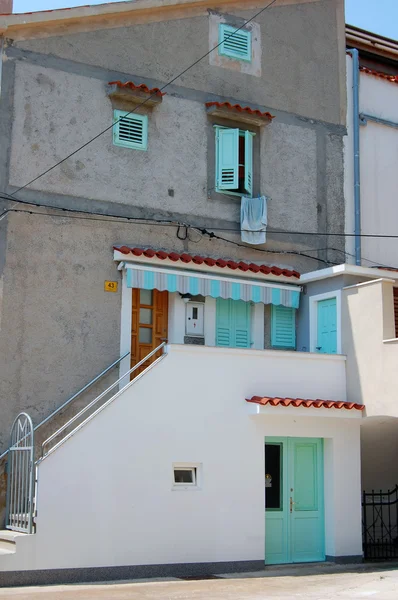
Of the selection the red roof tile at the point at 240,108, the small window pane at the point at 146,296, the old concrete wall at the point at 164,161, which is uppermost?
the red roof tile at the point at 240,108

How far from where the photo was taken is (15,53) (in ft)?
60.3

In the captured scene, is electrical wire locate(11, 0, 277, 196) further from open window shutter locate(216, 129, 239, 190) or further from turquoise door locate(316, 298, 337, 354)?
turquoise door locate(316, 298, 337, 354)

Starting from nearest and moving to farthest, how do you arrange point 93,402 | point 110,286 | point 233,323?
point 93,402
point 110,286
point 233,323

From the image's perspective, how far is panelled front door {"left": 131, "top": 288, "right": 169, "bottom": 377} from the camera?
19.1m

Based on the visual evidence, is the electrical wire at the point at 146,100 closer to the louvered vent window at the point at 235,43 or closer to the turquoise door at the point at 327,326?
the louvered vent window at the point at 235,43

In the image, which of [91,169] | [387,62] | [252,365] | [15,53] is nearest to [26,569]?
[252,365]

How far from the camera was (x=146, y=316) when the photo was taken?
19422 millimetres

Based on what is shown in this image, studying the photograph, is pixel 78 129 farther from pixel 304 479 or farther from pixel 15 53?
pixel 304 479

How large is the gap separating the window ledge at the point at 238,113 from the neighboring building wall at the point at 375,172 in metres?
3.01

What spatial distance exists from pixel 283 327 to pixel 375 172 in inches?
220

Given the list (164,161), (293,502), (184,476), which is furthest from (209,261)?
(293,502)

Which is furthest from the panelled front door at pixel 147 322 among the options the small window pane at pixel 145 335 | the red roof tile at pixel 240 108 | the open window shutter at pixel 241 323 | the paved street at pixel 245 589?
the paved street at pixel 245 589

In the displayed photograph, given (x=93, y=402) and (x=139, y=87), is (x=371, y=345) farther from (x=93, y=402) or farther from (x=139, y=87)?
(x=139, y=87)

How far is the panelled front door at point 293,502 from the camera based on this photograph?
18.1 m
